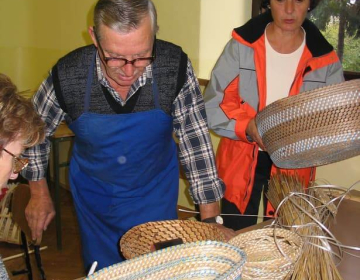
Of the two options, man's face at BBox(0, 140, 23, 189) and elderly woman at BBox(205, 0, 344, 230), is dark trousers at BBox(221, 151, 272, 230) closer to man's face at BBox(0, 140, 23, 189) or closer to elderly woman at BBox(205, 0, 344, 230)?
elderly woman at BBox(205, 0, 344, 230)

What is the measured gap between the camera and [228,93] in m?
1.65

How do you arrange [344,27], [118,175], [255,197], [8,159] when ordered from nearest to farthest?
[8,159], [118,175], [255,197], [344,27]

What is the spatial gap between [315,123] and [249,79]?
664 millimetres

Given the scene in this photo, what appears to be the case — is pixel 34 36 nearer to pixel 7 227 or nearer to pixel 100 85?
pixel 7 227

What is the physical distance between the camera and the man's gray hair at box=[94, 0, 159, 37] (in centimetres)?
119

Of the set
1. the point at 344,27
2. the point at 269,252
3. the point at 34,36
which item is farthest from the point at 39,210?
the point at 34,36

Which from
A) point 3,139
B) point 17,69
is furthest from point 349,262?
point 17,69

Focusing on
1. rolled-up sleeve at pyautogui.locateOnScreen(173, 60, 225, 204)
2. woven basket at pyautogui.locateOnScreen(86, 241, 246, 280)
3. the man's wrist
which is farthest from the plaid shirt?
woven basket at pyautogui.locateOnScreen(86, 241, 246, 280)

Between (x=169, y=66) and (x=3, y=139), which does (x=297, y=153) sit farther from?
(x=3, y=139)

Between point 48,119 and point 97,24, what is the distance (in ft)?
1.21

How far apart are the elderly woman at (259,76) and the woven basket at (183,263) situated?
817mm

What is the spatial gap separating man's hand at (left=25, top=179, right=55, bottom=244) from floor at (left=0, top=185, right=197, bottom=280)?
4.32ft

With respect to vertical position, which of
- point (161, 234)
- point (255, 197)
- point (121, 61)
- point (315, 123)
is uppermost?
point (121, 61)

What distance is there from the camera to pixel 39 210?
4.79 ft
